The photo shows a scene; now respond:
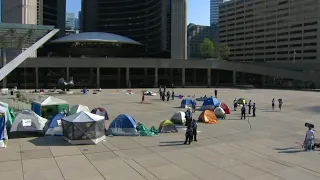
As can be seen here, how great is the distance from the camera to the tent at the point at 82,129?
1889 cm

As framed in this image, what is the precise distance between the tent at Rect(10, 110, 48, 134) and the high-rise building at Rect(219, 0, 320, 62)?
4965 inches

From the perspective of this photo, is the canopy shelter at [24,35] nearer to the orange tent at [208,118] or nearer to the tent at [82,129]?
the tent at [82,129]

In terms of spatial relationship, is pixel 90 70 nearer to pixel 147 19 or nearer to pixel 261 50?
pixel 147 19

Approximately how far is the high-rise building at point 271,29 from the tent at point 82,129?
414 ft

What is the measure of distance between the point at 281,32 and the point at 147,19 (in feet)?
194

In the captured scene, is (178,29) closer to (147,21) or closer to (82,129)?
(147,21)

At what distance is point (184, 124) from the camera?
87.0 ft

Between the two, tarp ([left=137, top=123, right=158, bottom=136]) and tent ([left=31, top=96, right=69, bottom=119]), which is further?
tent ([left=31, top=96, right=69, bottom=119])

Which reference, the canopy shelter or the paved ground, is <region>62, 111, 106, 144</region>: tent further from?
the canopy shelter

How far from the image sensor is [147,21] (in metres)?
154

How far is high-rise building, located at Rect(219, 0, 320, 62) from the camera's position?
5556 inches

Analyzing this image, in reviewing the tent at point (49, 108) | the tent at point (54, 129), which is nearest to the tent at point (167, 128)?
the tent at point (54, 129)

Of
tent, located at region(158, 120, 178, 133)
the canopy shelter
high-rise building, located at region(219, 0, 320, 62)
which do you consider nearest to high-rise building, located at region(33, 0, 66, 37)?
high-rise building, located at region(219, 0, 320, 62)

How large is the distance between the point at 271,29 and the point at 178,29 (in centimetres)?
5825
